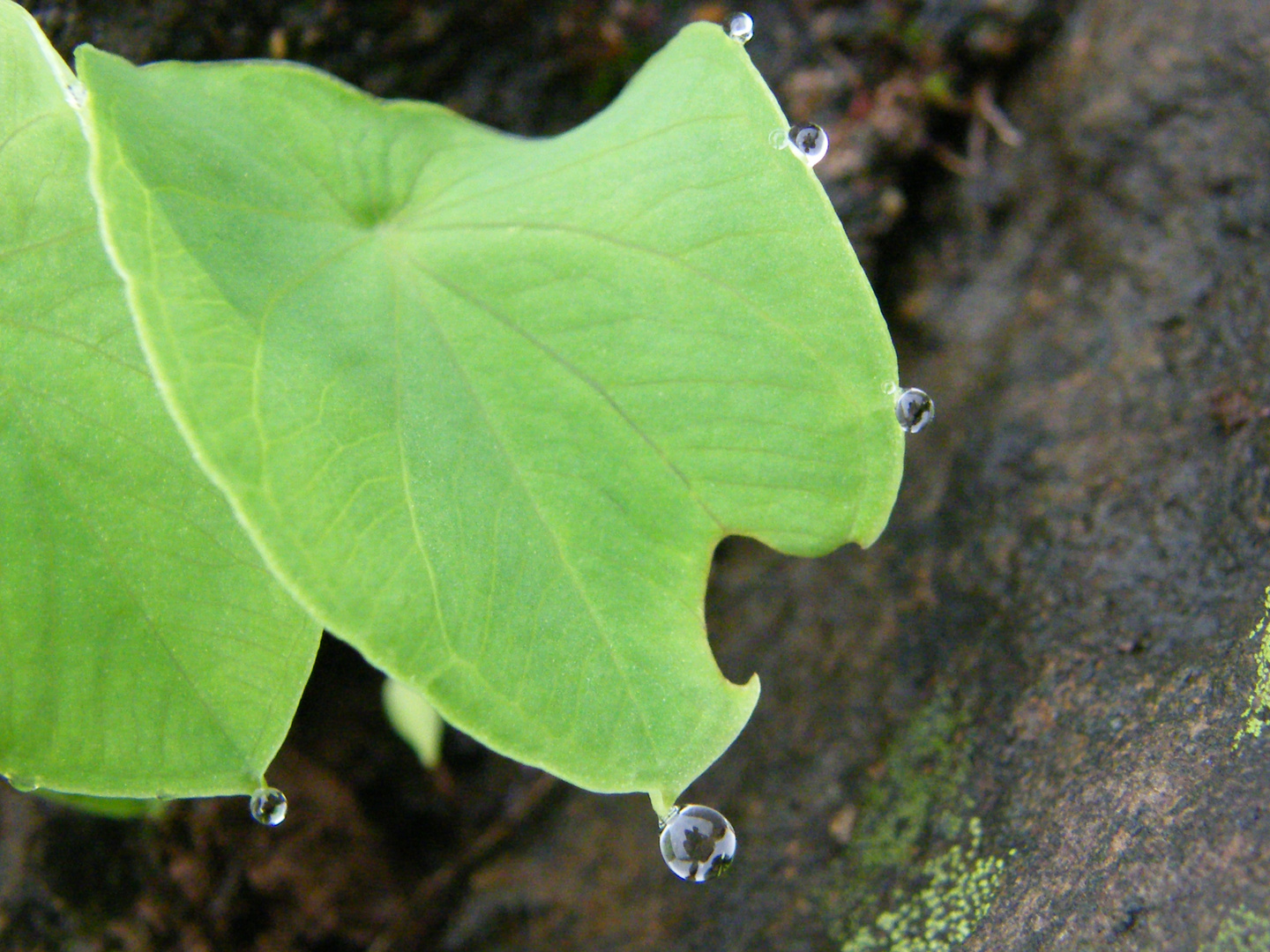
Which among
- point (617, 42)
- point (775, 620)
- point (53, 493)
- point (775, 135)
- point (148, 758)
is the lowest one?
point (775, 620)

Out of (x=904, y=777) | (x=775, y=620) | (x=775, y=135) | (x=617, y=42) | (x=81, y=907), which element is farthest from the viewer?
(x=617, y=42)

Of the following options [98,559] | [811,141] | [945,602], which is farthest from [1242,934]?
[98,559]

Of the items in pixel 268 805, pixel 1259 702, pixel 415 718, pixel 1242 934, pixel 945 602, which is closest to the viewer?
pixel 1242 934

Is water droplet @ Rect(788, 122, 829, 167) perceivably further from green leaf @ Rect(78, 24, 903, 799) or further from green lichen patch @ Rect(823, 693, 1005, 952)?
green lichen patch @ Rect(823, 693, 1005, 952)

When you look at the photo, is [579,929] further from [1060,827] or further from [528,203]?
[528,203]

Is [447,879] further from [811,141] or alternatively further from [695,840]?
[811,141]

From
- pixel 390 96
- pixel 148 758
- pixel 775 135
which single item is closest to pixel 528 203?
pixel 775 135

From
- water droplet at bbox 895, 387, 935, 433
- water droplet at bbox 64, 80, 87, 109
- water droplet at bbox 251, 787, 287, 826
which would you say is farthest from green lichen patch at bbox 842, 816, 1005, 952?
water droplet at bbox 64, 80, 87, 109
